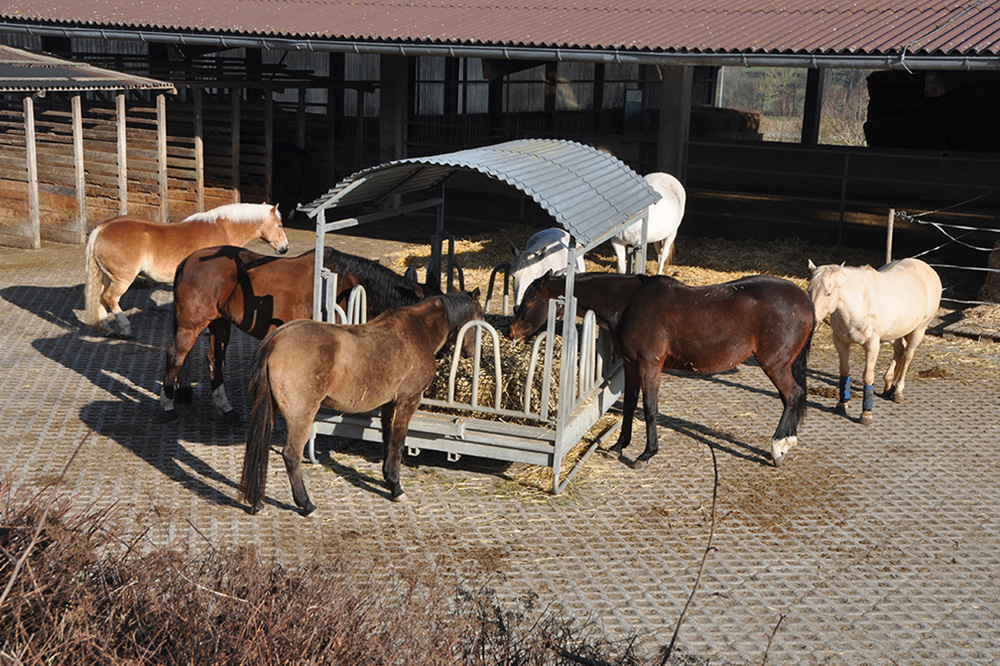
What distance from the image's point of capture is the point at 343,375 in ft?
18.1

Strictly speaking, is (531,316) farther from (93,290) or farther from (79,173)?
(79,173)

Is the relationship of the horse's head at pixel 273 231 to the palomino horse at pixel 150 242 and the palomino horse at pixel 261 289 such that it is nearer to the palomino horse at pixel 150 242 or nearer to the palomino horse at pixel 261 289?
the palomino horse at pixel 150 242

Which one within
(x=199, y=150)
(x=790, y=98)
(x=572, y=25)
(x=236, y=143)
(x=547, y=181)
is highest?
(x=572, y=25)

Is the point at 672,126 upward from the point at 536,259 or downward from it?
upward

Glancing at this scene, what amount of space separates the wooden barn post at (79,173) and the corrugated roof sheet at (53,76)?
280 millimetres

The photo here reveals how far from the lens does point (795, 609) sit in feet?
15.7

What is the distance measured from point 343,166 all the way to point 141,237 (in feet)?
29.3

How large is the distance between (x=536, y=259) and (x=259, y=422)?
3.70 metres

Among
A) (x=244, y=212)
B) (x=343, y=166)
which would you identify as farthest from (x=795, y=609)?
(x=343, y=166)

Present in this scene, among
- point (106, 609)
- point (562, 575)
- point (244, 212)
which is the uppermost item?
point (244, 212)

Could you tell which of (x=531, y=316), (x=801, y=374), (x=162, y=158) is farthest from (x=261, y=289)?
(x=162, y=158)

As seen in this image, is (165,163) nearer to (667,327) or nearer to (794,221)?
(794,221)

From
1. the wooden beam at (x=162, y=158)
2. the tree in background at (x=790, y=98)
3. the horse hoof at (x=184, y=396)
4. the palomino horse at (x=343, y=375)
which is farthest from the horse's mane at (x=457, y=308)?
the tree in background at (x=790, y=98)

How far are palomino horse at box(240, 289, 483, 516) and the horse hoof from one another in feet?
6.82
